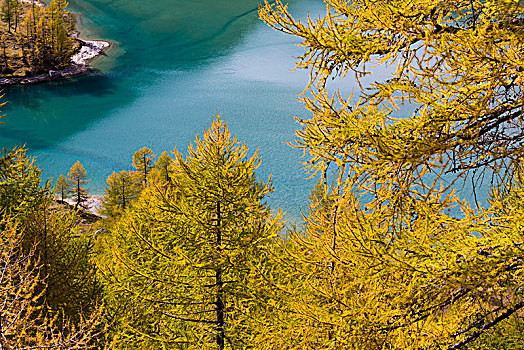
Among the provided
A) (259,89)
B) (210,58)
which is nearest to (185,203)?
(259,89)

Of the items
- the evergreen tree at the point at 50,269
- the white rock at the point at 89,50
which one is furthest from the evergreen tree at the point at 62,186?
the white rock at the point at 89,50

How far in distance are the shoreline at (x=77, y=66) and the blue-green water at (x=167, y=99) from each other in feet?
4.79

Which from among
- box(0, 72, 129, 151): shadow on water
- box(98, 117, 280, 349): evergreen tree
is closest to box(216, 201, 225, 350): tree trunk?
box(98, 117, 280, 349): evergreen tree

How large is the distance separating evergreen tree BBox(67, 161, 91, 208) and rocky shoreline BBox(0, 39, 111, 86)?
91.4ft

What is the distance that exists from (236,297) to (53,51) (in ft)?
198

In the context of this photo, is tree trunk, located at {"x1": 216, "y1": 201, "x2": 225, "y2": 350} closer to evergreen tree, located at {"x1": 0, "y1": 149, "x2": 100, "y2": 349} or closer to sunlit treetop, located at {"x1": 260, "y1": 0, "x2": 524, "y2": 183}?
evergreen tree, located at {"x1": 0, "y1": 149, "x2": 100, "y2": 349}

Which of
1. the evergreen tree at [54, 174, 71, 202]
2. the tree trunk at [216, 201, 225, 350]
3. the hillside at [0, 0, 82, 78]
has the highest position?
the hillside at [0, 0, 82, 78]

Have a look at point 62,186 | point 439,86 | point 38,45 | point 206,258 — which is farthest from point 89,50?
point 439,86

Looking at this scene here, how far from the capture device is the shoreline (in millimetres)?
56312

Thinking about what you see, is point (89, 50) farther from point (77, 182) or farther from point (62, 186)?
point (62, 186)

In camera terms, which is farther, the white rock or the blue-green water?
the white rock

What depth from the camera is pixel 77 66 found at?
6062 centimetres

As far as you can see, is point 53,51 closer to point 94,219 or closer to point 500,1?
point 94,219

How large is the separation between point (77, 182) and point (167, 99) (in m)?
16.4
